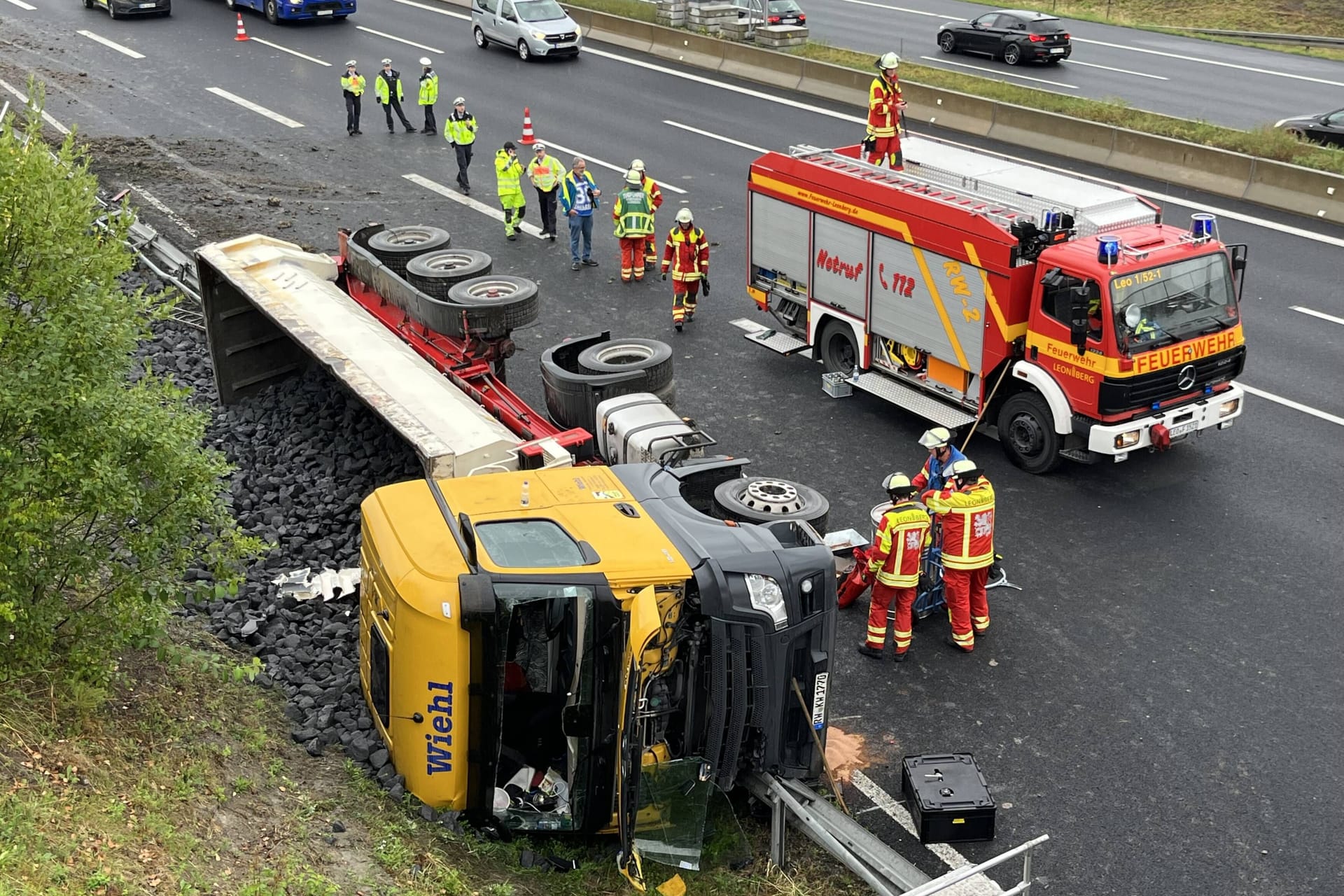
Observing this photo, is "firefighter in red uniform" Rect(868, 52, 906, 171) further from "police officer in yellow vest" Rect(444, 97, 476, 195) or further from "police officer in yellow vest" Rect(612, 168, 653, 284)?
"police officer in yellow vest" Rect(444, 97, 476, 195)

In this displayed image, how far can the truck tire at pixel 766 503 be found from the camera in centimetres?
911

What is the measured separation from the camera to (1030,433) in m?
12.0

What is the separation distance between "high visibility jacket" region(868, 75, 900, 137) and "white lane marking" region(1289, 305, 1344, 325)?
520cm

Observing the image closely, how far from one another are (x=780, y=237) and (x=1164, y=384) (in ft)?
14.7

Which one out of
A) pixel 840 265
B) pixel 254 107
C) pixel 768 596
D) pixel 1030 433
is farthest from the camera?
pixel 254 107

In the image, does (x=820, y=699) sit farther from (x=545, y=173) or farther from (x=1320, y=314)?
(x=545, y=173)

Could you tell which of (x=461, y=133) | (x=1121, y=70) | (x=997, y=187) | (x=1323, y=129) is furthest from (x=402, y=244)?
(x=1121, y=70)

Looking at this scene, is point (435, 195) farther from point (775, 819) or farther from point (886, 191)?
point (775, 819)

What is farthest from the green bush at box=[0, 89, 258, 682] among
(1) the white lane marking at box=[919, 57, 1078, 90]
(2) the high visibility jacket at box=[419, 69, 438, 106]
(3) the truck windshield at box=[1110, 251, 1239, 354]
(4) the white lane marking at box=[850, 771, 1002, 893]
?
(1) the white lane marking at box=[919, 57, 1078, 90]

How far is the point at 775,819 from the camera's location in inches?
287

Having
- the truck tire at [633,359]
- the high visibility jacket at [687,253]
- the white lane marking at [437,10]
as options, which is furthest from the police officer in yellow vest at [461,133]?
the white lane marking at [437,10]

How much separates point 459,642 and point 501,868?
1.32m

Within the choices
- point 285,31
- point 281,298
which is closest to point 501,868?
point 281,298

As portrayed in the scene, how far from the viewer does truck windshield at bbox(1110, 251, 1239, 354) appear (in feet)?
36.7
